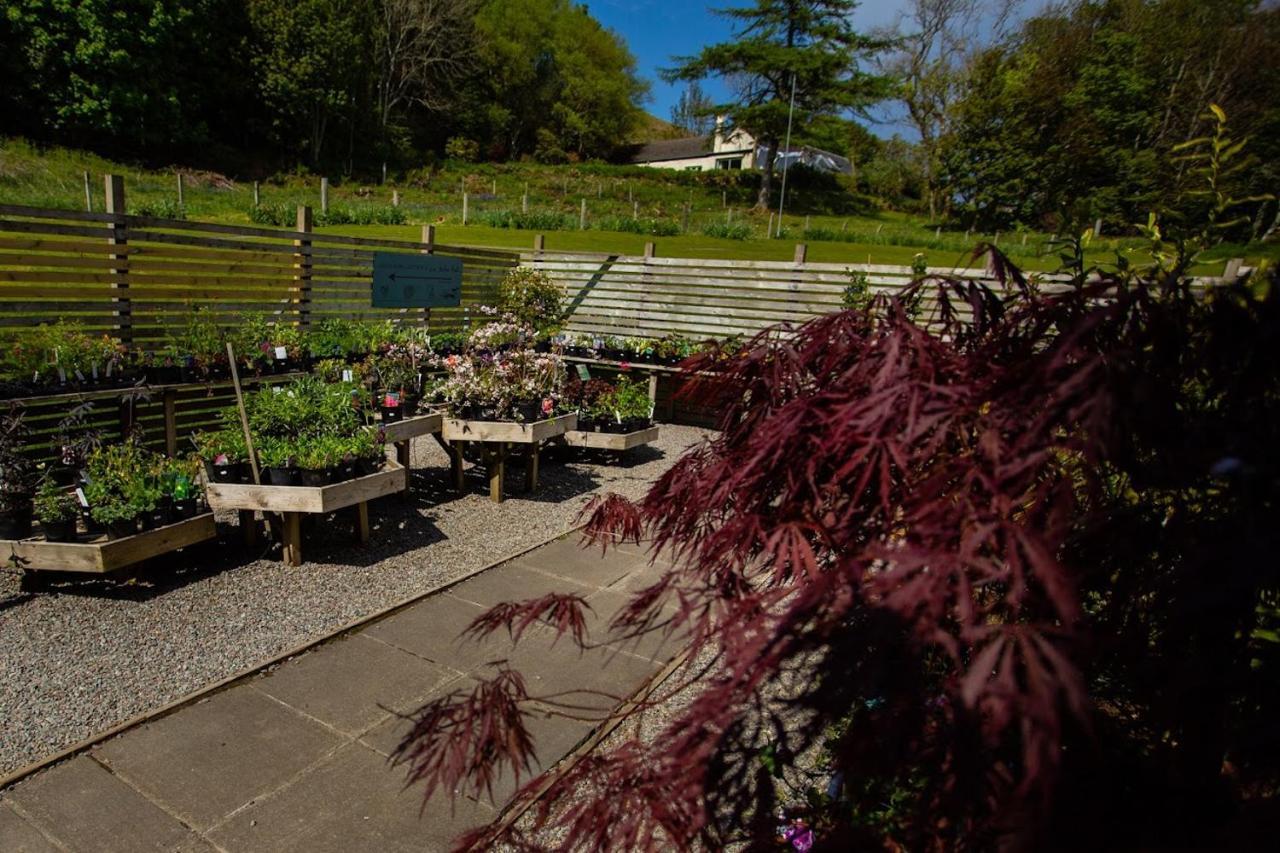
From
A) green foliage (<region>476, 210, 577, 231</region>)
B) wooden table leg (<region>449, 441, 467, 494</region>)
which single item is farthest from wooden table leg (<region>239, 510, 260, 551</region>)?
green foliage (<region>476, 210, 577, 231</region>)

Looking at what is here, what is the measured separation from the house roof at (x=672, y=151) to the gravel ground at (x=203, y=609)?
155 feet

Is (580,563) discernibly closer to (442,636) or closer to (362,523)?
(442,636)

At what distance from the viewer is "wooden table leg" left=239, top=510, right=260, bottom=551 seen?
3.96 meters

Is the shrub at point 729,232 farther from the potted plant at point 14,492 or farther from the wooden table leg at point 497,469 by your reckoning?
the potted plant at point 14,492

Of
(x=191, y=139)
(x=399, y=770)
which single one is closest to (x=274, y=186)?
(x=191, y=139)

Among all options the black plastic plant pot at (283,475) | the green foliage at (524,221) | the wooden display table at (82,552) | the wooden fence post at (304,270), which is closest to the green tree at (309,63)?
the green foliage at (524,221)

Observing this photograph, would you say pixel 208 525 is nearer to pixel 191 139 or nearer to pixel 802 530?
pixel 802 530

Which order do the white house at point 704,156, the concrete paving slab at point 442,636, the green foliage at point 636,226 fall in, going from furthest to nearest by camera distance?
the white house at point 704,156 < the green foliage at point 636,226 < the concrete paving slab at point 442,636

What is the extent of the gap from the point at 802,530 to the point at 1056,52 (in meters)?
34.6

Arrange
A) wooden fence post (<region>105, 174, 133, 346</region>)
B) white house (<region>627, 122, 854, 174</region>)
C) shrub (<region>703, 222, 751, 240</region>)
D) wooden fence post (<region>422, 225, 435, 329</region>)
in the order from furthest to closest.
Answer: white house (<region>627, 122, 854, 174</region>) < shrub (<region>703, 222, 751, 240</region>) < wooden fence post (<region>422, 225, 435, 329</region>) < wooden fence post (<region>105, 174, 133, 346</region>)

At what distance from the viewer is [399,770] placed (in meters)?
2.21

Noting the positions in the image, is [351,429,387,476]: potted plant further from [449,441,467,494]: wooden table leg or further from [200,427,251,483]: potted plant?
[449,441,467,494]: wooden table leg

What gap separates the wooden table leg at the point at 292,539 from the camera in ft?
12.4

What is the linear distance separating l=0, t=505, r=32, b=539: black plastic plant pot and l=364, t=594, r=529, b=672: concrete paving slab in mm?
1795
